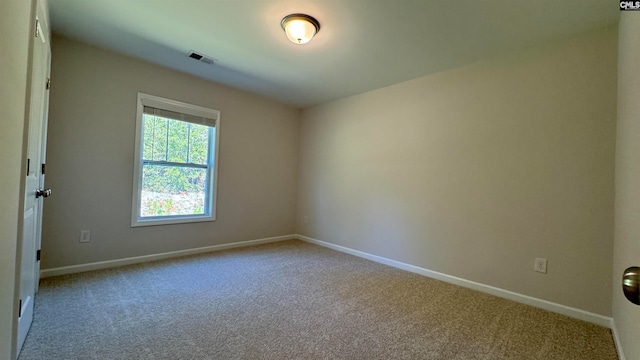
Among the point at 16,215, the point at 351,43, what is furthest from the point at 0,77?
the point at 351,43

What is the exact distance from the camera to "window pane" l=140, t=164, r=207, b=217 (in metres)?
3.43

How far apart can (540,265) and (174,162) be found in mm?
4235

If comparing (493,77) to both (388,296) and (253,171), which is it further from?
(253,171)

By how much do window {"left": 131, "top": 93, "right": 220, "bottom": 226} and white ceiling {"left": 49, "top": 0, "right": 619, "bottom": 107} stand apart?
25.0 inches

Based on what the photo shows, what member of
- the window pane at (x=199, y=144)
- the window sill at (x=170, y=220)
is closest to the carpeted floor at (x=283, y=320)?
the window sill at (x=170, y=220)

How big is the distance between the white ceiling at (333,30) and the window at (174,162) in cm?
63

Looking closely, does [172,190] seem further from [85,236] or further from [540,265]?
[540,265]

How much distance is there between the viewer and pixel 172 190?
3641 mm

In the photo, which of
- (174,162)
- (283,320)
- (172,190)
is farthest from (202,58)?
(283,320)

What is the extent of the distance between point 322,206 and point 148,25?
10.7 ft

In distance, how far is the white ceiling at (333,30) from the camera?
2115mm

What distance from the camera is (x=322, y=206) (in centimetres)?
461

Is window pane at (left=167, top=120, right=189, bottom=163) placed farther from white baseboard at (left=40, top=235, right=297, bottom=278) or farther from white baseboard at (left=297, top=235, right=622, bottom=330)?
white baseboard at (left=297, top=235, right=622, bottom=330)

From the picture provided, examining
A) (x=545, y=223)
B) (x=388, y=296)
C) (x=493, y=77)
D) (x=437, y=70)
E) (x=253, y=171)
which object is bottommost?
(x=388, y=296)
